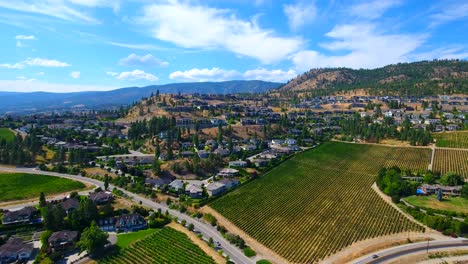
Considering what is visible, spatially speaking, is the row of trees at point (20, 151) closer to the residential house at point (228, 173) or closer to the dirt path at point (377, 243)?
the residential house at point (228, 173)

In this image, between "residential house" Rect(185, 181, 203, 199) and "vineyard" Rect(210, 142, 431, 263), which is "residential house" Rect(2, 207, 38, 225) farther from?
"vineyard" Rect(210, 142, 431, 263)

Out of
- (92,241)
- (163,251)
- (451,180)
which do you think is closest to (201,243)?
(163,251)

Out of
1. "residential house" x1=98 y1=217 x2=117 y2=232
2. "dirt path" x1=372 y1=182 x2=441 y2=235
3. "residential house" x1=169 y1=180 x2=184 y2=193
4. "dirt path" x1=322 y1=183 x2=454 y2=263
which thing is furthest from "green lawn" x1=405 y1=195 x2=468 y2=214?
"residential house" x1=98 y1=217 x2=117 y2=232

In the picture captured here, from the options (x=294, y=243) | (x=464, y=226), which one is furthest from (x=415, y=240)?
(x=294, y=243)

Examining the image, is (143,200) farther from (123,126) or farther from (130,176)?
(123,126)

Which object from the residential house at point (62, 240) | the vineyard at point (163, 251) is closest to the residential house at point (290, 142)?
the vineyard at point (163, 251)
